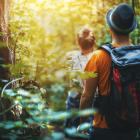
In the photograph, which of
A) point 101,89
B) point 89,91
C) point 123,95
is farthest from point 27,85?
point 123,95

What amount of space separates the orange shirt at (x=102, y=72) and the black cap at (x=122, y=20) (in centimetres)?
33

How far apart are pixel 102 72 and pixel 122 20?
548 millimetres

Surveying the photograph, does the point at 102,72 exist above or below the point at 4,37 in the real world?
below

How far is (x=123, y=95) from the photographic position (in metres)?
3.83

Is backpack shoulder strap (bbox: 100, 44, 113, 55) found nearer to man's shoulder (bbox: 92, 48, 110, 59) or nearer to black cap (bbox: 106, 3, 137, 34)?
man's shoulder (bbox: 92, 48, 110, 59)

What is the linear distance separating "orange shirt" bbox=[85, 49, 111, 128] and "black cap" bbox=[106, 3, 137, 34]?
33 cm

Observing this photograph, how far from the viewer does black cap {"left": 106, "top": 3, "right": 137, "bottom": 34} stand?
13.7 feet

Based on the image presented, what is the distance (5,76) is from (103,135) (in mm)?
1038

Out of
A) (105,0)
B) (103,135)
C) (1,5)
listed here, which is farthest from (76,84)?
(105,0)

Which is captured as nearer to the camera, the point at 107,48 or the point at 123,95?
the point at 123,95

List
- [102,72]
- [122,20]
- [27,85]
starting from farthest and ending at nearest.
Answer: [27,85]
[122,20]
[102,72]

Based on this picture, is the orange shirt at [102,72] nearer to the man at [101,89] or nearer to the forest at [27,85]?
the man at [101,89]

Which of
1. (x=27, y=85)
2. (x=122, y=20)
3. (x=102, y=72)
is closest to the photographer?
(x=102, y=72)

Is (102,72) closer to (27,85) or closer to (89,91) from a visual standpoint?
(89,91)
